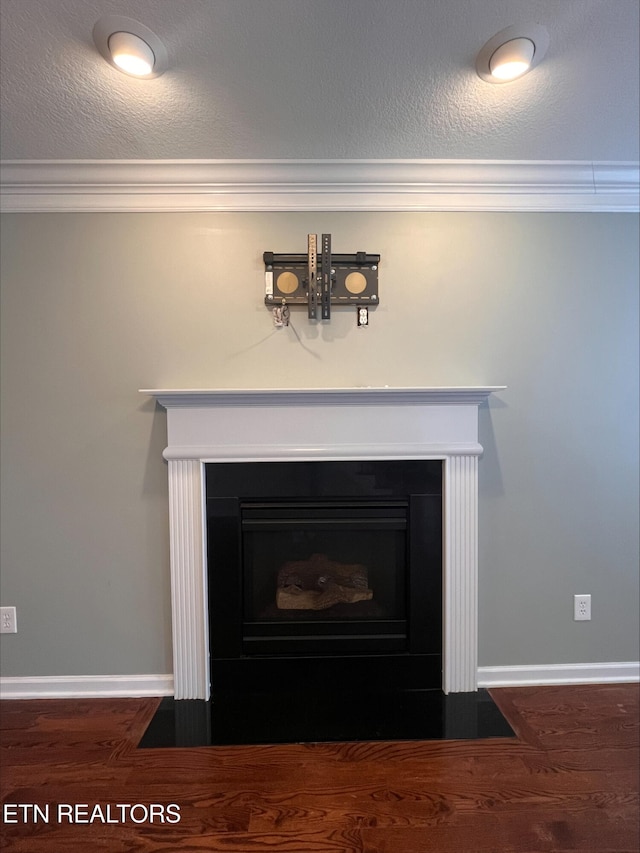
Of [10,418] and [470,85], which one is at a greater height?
[470,85]

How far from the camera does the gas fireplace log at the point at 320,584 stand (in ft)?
6.61

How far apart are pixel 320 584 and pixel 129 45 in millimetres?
2075

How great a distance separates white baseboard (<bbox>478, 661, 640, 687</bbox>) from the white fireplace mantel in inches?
6.1

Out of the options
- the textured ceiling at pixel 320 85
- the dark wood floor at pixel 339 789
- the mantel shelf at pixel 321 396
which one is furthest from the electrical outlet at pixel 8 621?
the textured ceiling at pixel 320 85

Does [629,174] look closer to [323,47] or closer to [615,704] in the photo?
[323,47]

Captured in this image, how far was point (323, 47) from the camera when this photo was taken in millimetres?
1292

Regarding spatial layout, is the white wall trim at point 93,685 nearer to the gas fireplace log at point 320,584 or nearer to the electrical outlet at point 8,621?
the electrical outlet at point 8,621

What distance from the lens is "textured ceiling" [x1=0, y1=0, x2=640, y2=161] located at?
119 centimetres

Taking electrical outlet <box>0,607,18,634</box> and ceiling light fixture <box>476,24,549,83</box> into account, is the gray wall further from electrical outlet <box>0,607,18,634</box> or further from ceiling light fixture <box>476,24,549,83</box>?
ceiling light fixture <box>476,24,549,83</box>

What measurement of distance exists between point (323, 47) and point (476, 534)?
1.88 meters

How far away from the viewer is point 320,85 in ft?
4.67

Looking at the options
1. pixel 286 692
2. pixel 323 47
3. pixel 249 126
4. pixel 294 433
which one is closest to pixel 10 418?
pixel 294 433

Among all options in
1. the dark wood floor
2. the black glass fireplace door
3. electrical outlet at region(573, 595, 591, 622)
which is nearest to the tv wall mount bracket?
the black glass fireplace door

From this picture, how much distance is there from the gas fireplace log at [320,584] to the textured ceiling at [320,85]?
1798 millimetres
